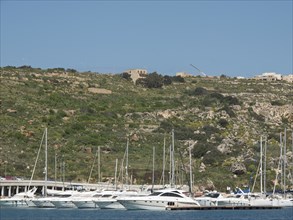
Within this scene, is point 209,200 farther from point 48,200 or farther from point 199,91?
point 199,91

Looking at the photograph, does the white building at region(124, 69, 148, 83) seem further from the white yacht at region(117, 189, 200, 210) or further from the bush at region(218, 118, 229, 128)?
the white yacht at region(117, 189, 200, 210)

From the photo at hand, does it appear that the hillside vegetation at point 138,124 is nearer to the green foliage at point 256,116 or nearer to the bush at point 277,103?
the bush at point 277,103

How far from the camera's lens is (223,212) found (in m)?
83.2

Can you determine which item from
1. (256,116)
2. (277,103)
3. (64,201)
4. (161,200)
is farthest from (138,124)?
(161,200)

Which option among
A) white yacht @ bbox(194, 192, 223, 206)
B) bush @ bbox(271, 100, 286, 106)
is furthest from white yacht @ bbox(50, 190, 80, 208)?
bush @ bbox(271, 100, 286, 106)

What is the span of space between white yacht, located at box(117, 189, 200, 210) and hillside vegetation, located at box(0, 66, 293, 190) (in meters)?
15.6

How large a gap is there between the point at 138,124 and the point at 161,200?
51921 mm

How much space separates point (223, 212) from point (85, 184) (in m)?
19.2

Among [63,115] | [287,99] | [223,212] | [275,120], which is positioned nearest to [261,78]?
[287,99]

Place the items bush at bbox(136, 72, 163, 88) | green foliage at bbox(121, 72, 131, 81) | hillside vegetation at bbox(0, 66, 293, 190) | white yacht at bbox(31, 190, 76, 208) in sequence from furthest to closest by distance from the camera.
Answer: green foliage at bbox(121, 72, 131, 81), bush at bbox(136, 72, 163, 88), hillside vegetation at bbox(0, 66, 293, 190), white yacht at bbox(31, 190, 76, 208)

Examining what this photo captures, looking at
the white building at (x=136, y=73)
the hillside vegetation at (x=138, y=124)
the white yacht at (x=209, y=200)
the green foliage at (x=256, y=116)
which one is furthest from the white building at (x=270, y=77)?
the white yacht at (x=209, y=200)

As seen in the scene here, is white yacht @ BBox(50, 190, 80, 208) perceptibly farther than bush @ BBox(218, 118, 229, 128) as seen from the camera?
No

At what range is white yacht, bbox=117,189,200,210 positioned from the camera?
81312 millimetres

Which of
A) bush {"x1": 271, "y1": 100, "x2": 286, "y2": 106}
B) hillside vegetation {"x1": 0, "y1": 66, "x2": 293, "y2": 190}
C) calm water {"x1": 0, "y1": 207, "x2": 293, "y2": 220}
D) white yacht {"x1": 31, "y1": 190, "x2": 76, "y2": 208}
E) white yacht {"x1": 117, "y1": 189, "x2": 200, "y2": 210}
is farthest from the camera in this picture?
bush {"x1": 271, "y1": 100, "x2": 286, "y2": 106}
